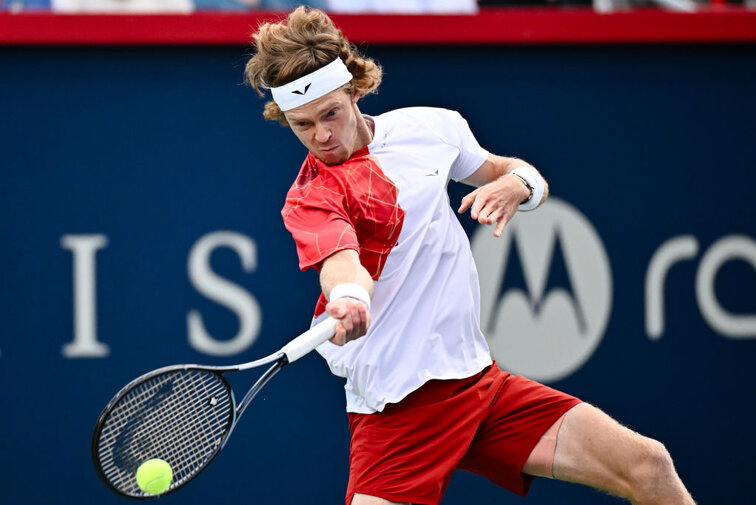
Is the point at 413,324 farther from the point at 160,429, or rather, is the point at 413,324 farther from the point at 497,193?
the point at 160,429

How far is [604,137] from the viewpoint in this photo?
4.64 m

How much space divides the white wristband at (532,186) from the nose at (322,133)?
61 cm

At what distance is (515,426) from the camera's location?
10.8 ft

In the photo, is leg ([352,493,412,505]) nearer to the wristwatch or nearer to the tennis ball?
the tennis ball

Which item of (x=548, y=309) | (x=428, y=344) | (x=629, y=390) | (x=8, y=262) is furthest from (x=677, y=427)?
(x=8, y=262)

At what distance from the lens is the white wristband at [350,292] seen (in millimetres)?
2676

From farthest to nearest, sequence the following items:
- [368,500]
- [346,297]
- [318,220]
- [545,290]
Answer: [545,290] → [368,500] → [318,220] → [346,297]

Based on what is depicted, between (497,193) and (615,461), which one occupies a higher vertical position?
(497,193)

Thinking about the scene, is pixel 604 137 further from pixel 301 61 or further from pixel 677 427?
pixel 301 61

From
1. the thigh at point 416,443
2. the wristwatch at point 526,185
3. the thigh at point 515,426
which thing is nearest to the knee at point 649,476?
the thigh at point 515,426

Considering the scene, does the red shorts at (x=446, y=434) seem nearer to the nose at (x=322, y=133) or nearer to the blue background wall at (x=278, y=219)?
the nose at (x=322, y=133)

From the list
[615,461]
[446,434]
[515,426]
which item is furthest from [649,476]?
[446,434]

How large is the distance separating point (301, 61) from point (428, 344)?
0.88m

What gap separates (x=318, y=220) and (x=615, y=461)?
3.65 feet
